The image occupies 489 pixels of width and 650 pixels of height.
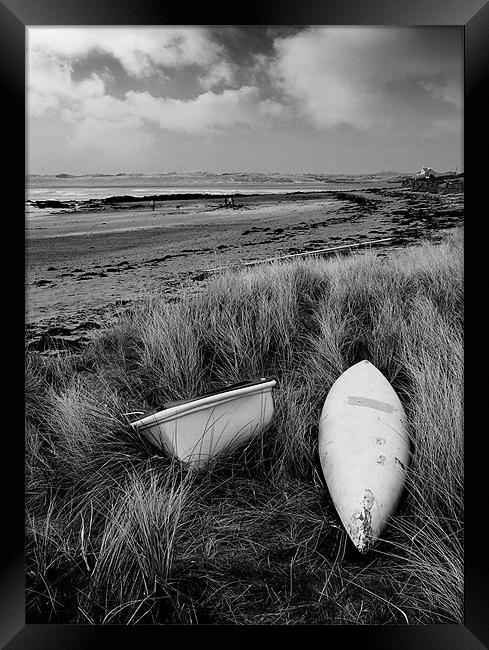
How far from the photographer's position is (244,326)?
13.7 feet

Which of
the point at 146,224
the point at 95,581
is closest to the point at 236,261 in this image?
the point at 146,224

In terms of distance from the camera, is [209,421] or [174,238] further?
[174,238]

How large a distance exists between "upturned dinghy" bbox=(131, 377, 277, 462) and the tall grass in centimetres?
9

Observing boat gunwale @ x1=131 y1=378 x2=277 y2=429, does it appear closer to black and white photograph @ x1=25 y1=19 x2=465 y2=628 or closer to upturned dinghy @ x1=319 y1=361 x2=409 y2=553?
black and white photograph @ x1=25 y1=19 x2=465 y2=628

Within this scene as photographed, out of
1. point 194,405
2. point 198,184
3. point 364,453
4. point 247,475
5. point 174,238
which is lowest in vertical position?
point 247,475

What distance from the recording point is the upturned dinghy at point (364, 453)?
2.32m

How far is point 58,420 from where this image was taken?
10.7 ft

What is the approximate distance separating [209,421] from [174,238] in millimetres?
3057

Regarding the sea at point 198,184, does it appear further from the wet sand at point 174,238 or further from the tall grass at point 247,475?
the tall grass at point 247,475

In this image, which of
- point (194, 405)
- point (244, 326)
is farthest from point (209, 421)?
point (244, 326)

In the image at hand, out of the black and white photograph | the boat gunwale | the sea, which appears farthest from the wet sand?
the boat gunwale

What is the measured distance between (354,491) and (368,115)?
3.00m
